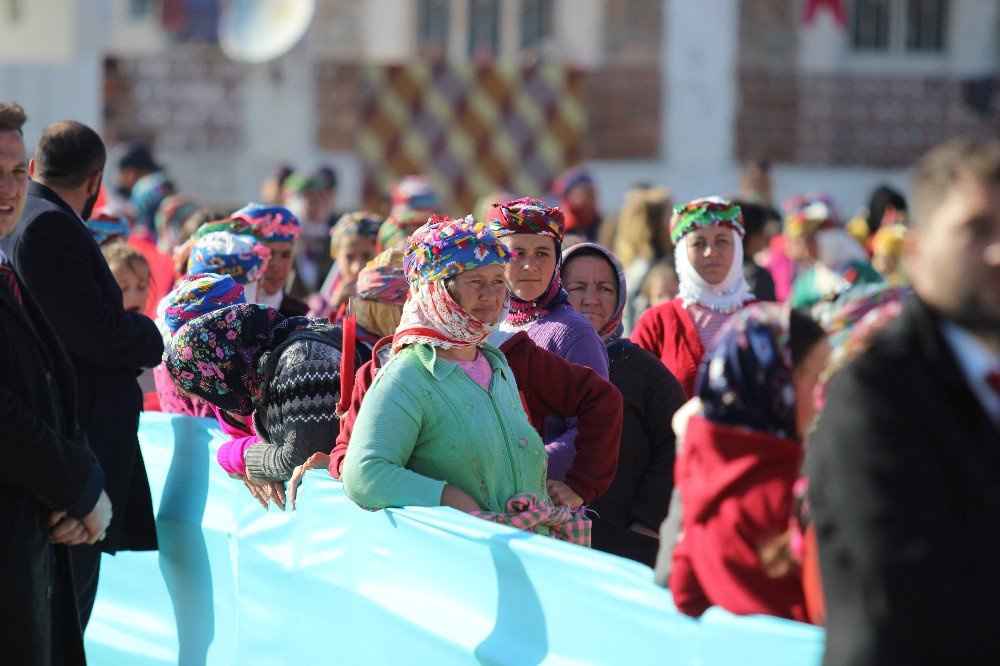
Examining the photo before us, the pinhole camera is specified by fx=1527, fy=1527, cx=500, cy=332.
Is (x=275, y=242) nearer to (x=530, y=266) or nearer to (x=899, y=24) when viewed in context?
(x=530, y=266)

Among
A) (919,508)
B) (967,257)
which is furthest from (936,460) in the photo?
(967,257)

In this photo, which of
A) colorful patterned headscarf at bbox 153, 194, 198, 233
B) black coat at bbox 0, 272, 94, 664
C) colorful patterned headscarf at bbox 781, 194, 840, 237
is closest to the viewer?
black coat at bbox 0, 272, 94, 664

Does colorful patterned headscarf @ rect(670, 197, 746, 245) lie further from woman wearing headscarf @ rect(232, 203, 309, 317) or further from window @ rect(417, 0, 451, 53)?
window @ rect(417, 0, 451, 53)

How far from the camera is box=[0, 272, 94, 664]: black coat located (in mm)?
3146

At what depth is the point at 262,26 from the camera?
48.6 ft

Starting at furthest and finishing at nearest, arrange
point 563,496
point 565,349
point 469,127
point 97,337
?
point 469,127
point 565,349
point 97,337
point 563,496

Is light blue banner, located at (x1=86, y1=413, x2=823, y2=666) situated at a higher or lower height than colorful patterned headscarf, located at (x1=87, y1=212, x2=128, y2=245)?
lower

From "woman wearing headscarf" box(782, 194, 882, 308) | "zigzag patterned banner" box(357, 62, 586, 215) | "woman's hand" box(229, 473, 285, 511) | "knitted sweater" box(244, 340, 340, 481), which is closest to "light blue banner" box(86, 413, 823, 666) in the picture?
"woman's hand" box(229, 473, 285, 511)

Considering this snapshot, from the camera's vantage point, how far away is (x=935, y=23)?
15.8m

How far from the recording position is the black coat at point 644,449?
14.9 ft

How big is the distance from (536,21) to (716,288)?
33.7 feet

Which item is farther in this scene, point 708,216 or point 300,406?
point 708,216

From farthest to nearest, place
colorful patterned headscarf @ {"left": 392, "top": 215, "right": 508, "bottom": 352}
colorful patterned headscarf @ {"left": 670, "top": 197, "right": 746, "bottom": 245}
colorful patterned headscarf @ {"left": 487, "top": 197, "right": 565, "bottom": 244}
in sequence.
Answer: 1. colorful patterned headscarf @ {"left": 670, "top": 197, "right": 746, "bottom": 245}
2. colorful patterned headscarf @ {"left": 487, "top": 197, "right": 565, "bottom": 244}
3. colorful patterned headscarf @ {"left": 392, "top": 215, "right": 508, "bottom": 352}

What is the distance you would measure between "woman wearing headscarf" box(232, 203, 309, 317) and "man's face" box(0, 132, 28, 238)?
6.31 feet
